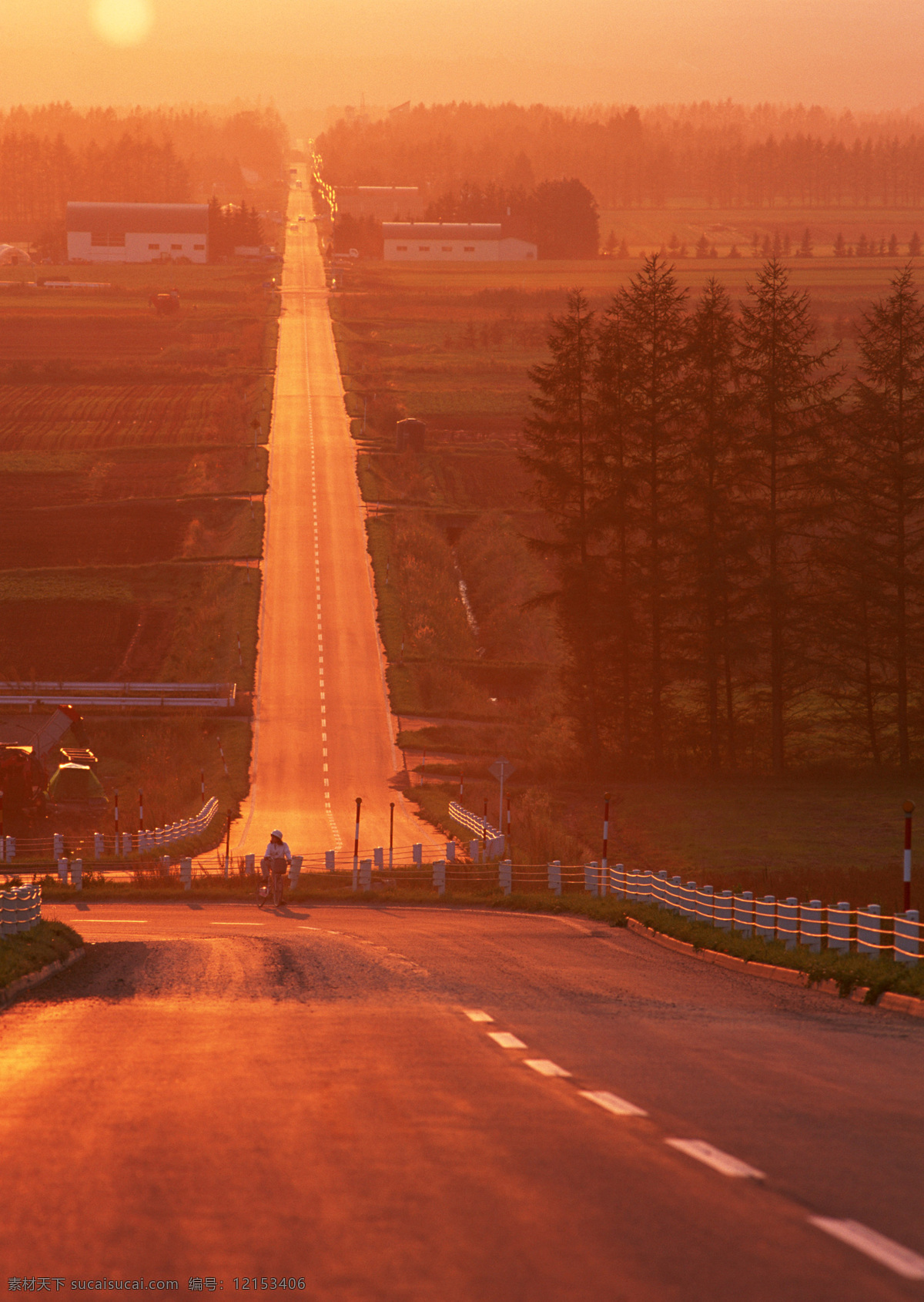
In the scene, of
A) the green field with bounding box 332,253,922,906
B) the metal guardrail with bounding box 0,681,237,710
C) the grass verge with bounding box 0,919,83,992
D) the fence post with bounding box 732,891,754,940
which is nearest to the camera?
the grass verge with bounding box 0,919,83,992

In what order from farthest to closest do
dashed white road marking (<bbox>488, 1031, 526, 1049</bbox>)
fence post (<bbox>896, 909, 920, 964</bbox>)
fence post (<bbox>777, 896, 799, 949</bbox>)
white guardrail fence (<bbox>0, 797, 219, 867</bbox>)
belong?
white guardrail fence (<bbox>0, 797, 219, 867</bbox>) → fence post (<bbox>777, 896, 799, 949</bbox>) → fence post (<bbox>896, 909, 920, 964</bbox>) → dashed white road marking (<bbox>488, 1031, 526, 1049</bbox>)

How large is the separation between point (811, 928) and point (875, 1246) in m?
15.1

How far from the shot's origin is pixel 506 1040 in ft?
37.0

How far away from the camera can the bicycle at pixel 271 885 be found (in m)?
30.9

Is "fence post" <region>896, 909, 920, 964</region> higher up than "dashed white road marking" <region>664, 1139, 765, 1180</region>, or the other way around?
"fence post" <region>896, 909, 920, 964</region>

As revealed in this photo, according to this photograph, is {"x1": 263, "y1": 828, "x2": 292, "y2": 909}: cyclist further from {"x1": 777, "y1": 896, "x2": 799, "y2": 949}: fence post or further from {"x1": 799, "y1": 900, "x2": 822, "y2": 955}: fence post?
{"x1": 799, "y1": 900, "x2": 822, "y2": 955}: fence post

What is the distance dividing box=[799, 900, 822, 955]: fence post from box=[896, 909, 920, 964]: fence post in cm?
278

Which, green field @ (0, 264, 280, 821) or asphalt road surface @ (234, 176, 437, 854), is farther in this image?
green field @ (0, 264, 280, 821)

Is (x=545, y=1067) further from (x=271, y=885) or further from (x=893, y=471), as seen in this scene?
(x=893, y=471)

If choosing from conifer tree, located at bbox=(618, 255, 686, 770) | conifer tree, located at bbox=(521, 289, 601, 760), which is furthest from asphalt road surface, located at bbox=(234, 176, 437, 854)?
conifer tree, located at bbox=(618, 255, 686, 770)

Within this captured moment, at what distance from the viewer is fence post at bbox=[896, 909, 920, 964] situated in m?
17.1

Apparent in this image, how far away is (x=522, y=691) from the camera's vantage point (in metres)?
62.9

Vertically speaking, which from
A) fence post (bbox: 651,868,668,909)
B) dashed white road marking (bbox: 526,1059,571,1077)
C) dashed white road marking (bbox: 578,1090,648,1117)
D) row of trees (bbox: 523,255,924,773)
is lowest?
dashed white road marking (bbox: 578,1090,648,1117)

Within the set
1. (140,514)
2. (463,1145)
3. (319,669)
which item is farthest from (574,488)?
(463,1145)
